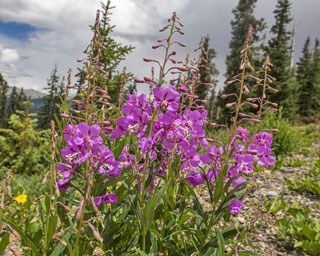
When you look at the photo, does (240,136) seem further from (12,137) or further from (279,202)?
(12,137)

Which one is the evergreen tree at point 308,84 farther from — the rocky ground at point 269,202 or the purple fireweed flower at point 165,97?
the purple fireweed flower at point 165,97

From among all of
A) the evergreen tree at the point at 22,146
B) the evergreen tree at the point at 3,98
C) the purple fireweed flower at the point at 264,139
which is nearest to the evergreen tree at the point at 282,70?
the evergreen tree at the point at 22,146

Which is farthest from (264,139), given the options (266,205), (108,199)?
(266,205)

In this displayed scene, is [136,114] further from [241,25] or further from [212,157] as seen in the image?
[241,25]

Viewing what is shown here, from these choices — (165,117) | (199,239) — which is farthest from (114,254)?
(165,117)

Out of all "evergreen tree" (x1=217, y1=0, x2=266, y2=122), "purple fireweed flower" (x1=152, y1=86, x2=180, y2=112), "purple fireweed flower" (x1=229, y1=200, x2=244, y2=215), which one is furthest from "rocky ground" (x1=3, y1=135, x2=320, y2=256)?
"evergreen tree" (x1=217, y1=0, x2=266, y2=122)

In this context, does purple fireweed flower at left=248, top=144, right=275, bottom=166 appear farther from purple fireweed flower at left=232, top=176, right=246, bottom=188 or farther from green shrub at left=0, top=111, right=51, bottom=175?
green shrub at left=0, top=111, right=51, bottom=175

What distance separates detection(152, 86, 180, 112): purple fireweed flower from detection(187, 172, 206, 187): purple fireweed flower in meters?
0.54

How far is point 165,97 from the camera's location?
2131 mm

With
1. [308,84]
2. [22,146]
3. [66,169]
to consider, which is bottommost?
[22,146]

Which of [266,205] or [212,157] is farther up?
[212,157]

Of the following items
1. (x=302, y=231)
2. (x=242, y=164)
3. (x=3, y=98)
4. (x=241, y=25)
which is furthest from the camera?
(x=3, y=98)

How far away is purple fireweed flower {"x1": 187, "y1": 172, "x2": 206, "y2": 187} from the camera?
2.43 meters

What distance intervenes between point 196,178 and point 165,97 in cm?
64
